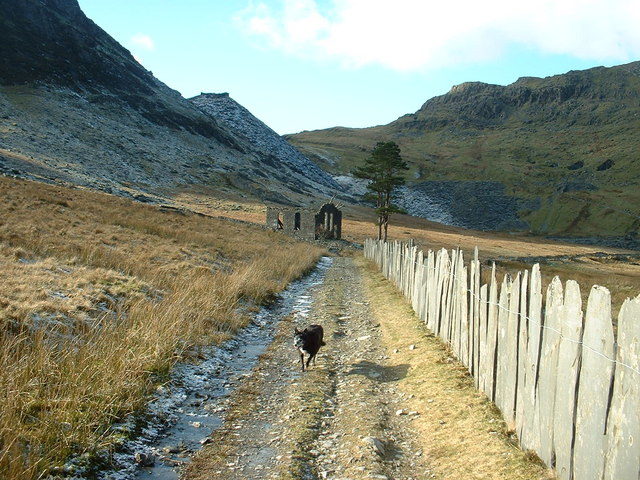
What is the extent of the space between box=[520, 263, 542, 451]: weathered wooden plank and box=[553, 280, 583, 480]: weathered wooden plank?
1.44 ft

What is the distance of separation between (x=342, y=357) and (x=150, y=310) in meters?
3.39

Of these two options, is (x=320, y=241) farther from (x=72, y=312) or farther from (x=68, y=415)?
(x=68, y=415)

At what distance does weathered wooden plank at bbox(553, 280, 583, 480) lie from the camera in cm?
397

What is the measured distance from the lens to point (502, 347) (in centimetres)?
579

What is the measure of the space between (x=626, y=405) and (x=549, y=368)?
114cm

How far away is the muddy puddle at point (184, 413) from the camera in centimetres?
462

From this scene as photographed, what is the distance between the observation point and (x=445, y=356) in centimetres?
819


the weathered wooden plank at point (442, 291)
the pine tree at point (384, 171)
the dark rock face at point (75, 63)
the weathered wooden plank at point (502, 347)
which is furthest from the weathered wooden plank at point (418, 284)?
the dark rock face at point (75, 63)

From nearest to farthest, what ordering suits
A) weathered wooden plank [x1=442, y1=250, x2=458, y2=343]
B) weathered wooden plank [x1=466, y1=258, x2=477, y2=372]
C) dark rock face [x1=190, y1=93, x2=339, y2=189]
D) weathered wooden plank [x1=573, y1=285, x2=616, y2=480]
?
weathered wooden plank [x1=573, y1=285, x2=616, y2=480] → weathered wooden plank [x1=466, y1=258, x2=477, y2=372] → weathered wooden plank [x1=442, y1=250, x2=458, y2=343] → dark rock face [x1=190, y1=93, x2=339, y2=189]

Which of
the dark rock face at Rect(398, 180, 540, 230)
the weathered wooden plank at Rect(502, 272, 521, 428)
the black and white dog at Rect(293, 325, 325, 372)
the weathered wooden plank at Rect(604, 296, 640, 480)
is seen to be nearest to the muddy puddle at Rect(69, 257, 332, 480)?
the black and white dog at Rect(293, 325, 325, 372)

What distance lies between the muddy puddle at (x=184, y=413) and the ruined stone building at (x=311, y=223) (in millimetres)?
32120

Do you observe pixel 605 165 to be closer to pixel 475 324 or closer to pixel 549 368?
pixel 475 324

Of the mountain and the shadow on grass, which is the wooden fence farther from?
the mountain

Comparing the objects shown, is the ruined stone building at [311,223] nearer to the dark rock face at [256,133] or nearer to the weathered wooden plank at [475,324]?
the weathered wooden plank at [475,324]
